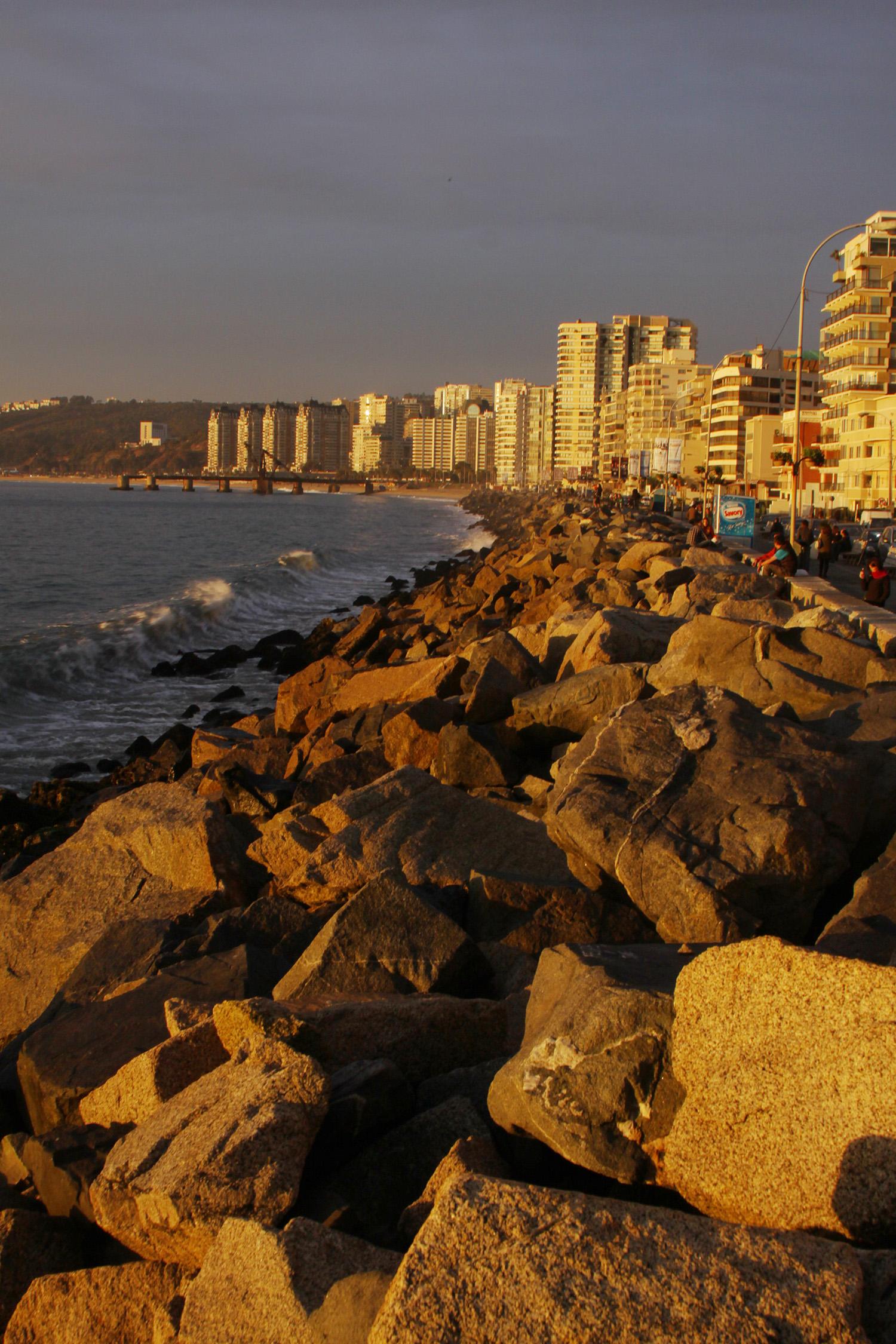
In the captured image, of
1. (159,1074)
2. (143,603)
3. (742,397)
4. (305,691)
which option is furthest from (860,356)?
(159,1074)

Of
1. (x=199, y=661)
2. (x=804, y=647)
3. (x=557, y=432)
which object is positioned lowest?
(x=199, y=661)

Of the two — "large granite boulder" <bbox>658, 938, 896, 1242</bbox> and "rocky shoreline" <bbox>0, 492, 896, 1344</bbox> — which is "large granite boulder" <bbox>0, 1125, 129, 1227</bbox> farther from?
"large granite boulder" <bbox>658, 938, 896, 1242</bbox>

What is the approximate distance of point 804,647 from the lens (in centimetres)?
798

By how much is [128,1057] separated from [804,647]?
5641 millimetres

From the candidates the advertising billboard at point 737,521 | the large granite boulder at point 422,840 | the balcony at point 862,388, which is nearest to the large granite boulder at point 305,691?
the large granite boulder at point 422,840

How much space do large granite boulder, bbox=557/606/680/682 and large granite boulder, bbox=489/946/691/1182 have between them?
18.4 feet

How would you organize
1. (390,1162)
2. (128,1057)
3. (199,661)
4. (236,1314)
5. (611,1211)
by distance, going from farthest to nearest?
(199,661) < (128,1057) < (390,1162) < (236,1314) < (611,1211)

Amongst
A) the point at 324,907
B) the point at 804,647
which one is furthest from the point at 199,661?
the point at 324,907

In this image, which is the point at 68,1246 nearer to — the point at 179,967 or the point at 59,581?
the point at 179,967

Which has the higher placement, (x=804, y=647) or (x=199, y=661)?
(x=804, y=647)

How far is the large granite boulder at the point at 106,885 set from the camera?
564 cm

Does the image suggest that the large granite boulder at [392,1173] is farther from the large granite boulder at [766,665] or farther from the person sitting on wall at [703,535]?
the person sitting on wall at [703,535]

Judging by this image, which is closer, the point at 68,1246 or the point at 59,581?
the point at 68,1246

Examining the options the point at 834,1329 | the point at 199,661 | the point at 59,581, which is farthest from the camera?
the point at 59,581
